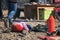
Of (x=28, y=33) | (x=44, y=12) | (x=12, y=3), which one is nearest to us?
(x=28, y=33)

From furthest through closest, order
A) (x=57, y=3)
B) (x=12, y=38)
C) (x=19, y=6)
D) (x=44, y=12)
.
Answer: (x=19, y=6) < (x=57, y=3) < (x=44, y=12) < (x=12, y=38)

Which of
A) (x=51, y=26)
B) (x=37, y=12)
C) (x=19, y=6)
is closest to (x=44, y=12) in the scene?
(x=37, y=12)

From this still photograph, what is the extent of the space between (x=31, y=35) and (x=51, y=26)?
54cm

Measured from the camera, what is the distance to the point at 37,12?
10.5 m

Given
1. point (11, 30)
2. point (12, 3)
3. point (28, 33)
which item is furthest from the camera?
point (12, 3)

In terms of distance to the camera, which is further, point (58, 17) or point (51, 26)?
point (58, 17)

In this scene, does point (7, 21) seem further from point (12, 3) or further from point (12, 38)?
point (12, 38)

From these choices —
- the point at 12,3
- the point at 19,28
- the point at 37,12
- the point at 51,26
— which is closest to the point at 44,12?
the point at 37,12

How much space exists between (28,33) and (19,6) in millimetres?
5788

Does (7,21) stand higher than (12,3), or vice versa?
(12,3)

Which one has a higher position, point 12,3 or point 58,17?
point 12,3

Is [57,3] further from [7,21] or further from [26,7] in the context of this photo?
[7,21]

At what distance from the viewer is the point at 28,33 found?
21.6ft

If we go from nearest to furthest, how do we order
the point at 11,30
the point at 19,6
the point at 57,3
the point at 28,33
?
the point at 28,33 → the point at 11,30 → the point at 57,3 → the point at 19,6
